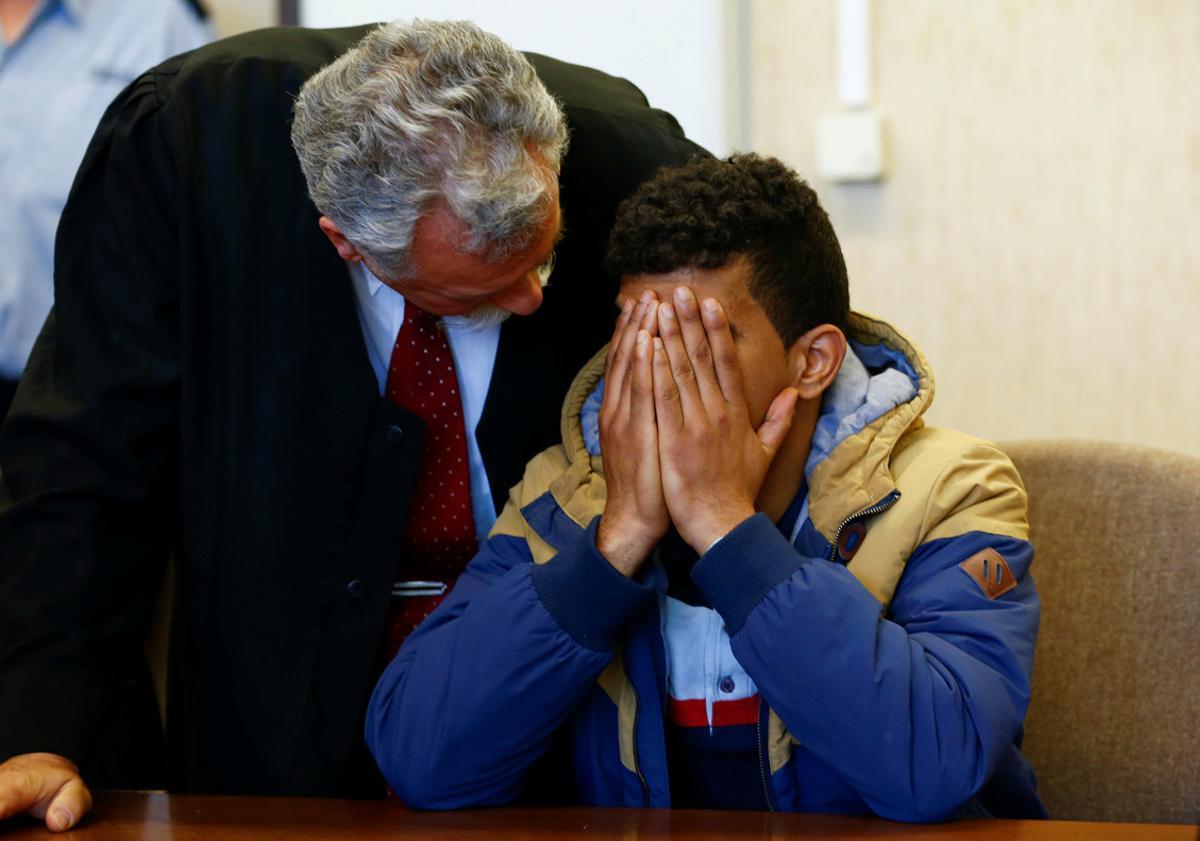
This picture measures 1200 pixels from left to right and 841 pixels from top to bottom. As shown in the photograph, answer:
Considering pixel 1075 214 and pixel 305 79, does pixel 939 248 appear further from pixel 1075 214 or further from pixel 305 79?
pixel 305 79

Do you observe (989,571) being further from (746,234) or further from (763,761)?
(746,234)

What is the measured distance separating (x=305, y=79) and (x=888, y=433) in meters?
0.81

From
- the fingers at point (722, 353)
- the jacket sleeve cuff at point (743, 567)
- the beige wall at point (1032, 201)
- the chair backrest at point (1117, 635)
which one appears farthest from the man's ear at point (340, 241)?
the beige wall at point (1032, 201)

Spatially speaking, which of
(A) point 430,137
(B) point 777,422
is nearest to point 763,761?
(B) point 777,422

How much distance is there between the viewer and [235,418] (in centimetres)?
158

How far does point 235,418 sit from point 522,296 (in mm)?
388

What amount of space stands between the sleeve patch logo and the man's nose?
1.81ft

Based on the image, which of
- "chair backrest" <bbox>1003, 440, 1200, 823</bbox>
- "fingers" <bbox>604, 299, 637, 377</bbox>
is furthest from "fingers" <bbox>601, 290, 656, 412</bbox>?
"chair backrest" <bbox>1003, 440, 1200, 823</bbox>

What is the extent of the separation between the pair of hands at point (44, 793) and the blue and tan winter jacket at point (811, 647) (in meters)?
0.30

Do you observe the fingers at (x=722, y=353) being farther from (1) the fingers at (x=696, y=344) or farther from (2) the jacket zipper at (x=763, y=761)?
(2) the jacket zipper at (x=763, y=761)

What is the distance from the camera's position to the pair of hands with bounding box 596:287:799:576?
128cm

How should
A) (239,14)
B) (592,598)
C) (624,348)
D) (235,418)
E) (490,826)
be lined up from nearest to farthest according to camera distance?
(490,826), (592,598), (624,348), (235,418), (239,14)

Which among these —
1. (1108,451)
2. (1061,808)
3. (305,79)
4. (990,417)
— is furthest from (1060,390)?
(305,79)

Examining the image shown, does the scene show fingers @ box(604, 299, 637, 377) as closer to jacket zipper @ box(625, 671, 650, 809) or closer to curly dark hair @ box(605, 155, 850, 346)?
curly dark hair @ box(605, 155, 850, 346)
